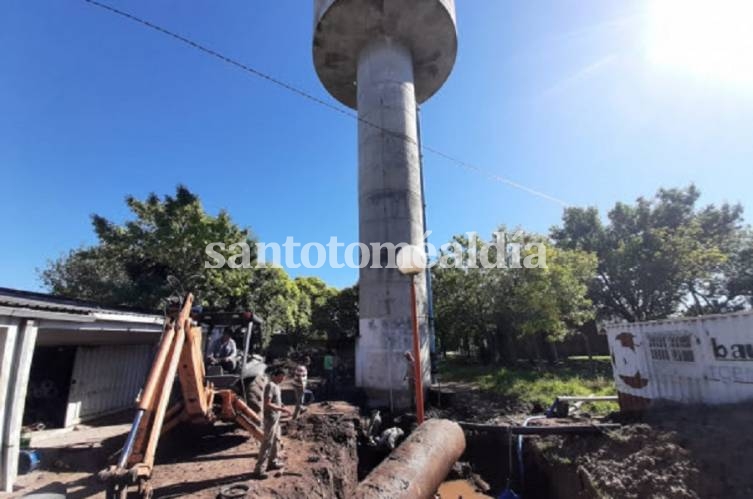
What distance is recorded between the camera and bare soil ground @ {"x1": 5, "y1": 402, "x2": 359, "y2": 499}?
5117mm

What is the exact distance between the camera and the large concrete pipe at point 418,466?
350 centimetres

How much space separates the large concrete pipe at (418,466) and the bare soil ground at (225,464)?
5.62 feet

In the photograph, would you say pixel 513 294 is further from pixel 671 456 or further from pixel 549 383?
pixel 671 456

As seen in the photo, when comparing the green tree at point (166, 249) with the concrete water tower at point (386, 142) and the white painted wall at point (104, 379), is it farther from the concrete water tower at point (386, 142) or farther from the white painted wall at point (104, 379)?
the concrete water tower at point (386, 142)

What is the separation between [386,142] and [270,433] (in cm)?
1213

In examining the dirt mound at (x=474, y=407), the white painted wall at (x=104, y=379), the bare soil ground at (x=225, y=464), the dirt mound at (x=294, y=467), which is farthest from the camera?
the dirt mound at (x=474, y=407)


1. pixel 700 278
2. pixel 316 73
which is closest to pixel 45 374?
pixel 316 73

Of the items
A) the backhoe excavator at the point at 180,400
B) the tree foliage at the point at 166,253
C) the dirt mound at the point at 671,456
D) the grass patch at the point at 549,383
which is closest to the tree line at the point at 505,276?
the tree foliage at the point at 166,253

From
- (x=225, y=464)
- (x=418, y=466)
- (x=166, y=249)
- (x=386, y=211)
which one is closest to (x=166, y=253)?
(x=166, y=249)

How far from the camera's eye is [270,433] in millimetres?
5504

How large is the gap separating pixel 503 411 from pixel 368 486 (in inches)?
396

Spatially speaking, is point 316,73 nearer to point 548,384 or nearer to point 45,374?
point 45,374

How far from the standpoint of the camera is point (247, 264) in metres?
20.7

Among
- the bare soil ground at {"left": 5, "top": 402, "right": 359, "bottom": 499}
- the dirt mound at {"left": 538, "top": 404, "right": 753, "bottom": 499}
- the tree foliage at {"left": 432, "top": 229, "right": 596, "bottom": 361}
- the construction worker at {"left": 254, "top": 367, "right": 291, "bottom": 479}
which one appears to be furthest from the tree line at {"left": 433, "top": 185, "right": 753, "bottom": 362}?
the construction worker at {"left": 254, "top": 367, "right": 291, "bottom": 479}
